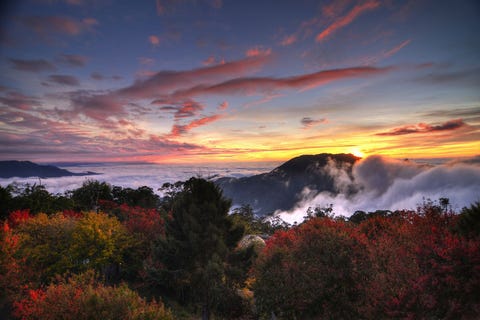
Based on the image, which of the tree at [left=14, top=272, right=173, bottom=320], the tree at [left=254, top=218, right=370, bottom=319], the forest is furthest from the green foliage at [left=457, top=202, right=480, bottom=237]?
the tree at [left=14, top=272, right=173, bottom=320]

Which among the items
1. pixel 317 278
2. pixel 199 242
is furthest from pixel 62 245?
pixel 317 278

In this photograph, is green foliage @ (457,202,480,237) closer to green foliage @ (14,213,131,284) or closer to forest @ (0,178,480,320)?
forest @ (0,178,480,320)

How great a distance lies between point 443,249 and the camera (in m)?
16.1

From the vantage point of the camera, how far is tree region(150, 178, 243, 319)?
28.9 meters

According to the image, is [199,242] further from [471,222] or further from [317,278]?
[471,222]

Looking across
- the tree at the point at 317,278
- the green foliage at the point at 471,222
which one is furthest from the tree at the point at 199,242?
the green foliage at the point at 471,222

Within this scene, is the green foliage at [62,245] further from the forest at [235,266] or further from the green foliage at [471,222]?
the green foliage at [471,222]

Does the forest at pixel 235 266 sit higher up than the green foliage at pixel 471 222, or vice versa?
the green foliage at pixel 471 222

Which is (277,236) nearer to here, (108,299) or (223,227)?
(223,227)

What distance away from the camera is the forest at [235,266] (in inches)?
628

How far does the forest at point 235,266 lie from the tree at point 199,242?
117mm

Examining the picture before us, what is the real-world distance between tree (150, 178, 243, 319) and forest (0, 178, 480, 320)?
0.38ft

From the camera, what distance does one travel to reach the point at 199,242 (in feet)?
96.7

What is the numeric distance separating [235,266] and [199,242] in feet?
16.0
